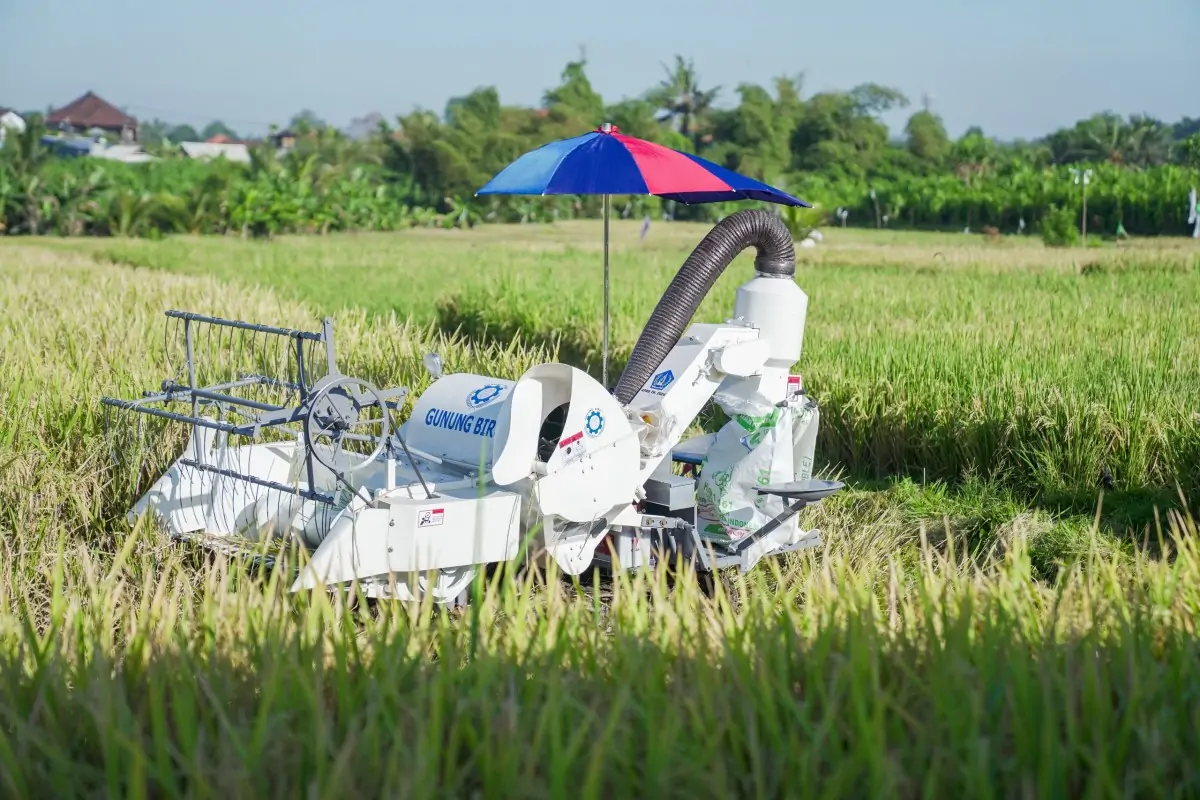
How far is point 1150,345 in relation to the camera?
837 centimetres

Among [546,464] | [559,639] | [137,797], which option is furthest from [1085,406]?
[137,797]

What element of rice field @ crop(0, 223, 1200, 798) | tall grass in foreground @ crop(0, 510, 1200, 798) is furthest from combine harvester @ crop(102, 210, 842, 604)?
tall grass in foreground @ crop(0, 510, 1200, 798)

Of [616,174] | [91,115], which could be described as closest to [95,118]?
[91,115]

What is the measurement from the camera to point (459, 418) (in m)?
4.76

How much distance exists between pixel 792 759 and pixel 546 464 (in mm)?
2022

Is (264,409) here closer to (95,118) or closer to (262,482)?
(262,482)

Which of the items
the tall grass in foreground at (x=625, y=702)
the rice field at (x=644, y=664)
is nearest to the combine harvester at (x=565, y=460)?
the rice field at (x=644, y=664)

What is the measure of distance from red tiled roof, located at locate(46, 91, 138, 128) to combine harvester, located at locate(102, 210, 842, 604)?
112m

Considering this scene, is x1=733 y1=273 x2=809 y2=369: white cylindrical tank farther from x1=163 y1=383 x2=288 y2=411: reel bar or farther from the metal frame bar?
x1=163 y1=383 x2=288 y2=411: reel bar

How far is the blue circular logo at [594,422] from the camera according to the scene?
4305mm

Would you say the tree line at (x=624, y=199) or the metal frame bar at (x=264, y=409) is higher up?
the tree line at (x=624, y=199)

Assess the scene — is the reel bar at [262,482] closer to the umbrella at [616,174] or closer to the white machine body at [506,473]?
the white machine body at [506,473]

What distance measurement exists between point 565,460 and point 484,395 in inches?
24.7

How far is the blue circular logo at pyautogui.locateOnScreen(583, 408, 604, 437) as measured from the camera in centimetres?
430
